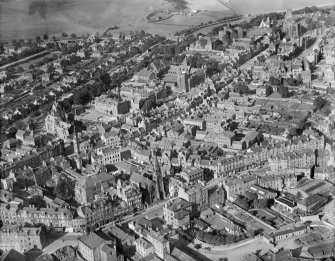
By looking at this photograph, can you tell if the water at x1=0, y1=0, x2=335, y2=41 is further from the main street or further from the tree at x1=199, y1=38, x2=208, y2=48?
the main street

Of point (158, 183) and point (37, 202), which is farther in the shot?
point (158, 183)

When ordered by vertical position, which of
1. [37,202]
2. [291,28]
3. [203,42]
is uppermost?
[291,28]

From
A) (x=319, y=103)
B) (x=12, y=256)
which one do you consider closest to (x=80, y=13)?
(x=319, y=103)

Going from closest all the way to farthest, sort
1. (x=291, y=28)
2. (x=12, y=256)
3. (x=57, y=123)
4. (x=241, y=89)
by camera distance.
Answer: (x=12, y=256)
(x=57, y=123)
(x=241, y=89)
(x=291, y=28)

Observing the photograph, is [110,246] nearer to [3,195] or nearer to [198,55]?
[3,195]

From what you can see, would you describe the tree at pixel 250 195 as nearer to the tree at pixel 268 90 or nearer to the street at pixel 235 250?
the street at pixel 235 250

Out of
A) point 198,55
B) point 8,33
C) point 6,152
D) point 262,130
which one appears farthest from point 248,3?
point 6,152

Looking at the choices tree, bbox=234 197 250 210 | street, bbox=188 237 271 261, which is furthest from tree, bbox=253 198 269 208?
street, bbox=188 237 271 261

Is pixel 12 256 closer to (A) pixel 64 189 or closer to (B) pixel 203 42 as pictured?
(A) pixel 64 189

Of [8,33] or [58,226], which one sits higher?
[8,33]
